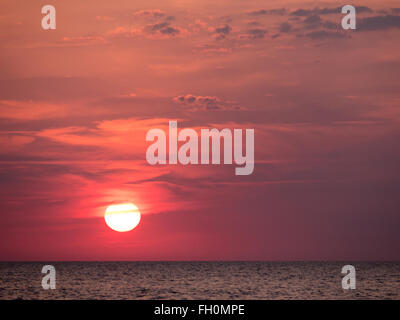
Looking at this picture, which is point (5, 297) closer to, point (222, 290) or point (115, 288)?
point (115, 288)
